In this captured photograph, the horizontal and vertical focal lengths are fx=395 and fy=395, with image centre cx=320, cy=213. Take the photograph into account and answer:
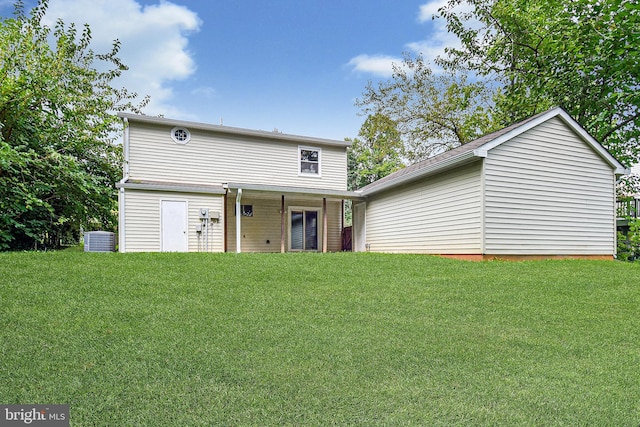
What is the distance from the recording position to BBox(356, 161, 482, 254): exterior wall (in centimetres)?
980

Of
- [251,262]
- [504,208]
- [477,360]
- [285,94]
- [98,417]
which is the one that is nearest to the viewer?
[98,417]

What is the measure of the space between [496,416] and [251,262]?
613cm

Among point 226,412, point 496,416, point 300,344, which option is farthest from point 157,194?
point 496,416

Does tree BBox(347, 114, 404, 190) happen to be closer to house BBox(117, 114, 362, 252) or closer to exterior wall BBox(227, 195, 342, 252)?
house BBox(117, 114, 362, 252)

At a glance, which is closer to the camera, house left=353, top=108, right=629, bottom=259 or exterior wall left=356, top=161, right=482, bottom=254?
house left=353, top=108, right=629, bottom=259

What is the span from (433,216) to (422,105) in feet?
39.8

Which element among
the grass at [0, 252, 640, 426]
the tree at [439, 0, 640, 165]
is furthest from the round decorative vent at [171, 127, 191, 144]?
the tree at [439, 0, 640, 165]

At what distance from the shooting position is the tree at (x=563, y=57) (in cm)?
1235

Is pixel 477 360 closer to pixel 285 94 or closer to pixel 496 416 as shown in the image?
pixel 496 416

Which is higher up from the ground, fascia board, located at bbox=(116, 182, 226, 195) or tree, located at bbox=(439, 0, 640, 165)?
tree, located at bbox=(439, 0, 640, 165)

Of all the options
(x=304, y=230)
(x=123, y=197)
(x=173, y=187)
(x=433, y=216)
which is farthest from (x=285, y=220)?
(x=433, y=216)

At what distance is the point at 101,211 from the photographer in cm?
1348

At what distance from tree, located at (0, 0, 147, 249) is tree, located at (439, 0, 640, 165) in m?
15.1

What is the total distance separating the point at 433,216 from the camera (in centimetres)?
1120
